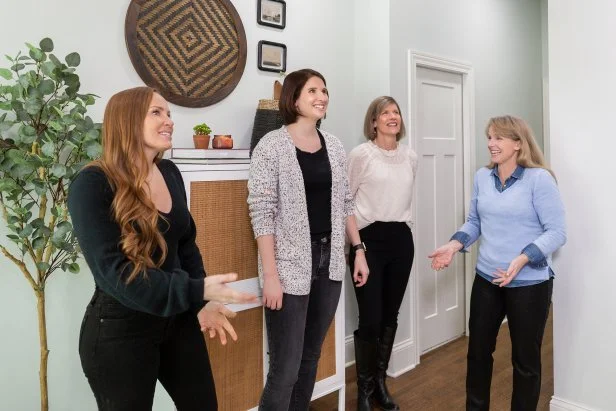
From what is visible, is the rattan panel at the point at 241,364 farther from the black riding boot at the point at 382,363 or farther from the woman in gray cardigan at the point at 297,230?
the black riding boot at the point at 382,363

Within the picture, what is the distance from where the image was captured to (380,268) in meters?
2.42

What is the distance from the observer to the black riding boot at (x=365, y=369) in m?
2.47

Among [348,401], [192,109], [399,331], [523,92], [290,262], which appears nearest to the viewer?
[290,262]

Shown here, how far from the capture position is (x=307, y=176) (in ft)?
6.11

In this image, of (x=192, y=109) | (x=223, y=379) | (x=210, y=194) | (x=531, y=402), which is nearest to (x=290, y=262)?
(x=210, y=194)

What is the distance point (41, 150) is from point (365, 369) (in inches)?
69.9

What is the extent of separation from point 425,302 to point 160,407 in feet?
6.60

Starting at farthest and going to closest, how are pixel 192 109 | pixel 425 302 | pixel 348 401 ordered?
1. pixel 425 302
2. pixel 348 401
3. pixel 192 109

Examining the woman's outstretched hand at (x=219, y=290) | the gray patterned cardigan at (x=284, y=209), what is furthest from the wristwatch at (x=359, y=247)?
the woman's outstretched hand at (x=219, y=290)

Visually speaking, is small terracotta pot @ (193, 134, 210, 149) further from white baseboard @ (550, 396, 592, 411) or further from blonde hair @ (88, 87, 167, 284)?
white baseboard @ (550, 396, 592, 411)

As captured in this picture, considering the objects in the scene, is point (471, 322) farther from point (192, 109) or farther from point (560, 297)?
point (192, 109)

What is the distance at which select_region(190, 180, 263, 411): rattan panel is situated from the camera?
6.40 ft

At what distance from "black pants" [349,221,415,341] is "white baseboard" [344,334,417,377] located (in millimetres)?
586

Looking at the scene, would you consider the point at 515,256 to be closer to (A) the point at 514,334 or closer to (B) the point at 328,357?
(A) the point at 514,334
